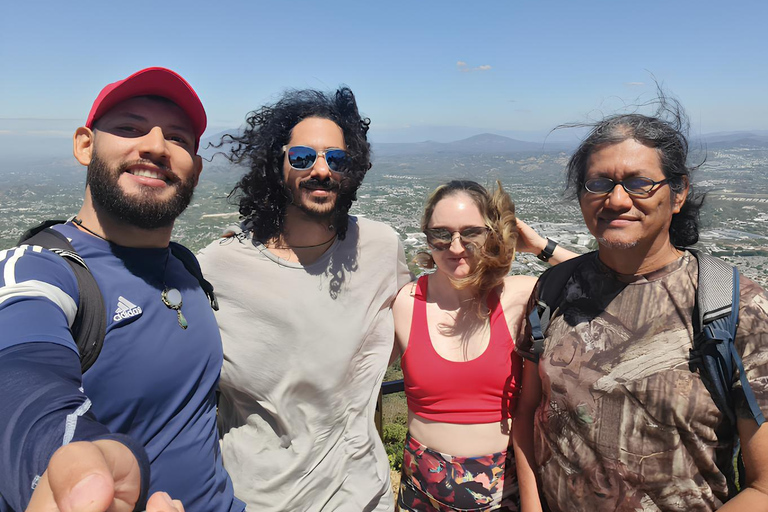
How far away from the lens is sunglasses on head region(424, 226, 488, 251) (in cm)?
276

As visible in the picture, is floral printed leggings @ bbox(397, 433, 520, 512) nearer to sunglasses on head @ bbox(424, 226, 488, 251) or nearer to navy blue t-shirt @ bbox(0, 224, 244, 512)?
navy blue t-shirt @ bbox(0, 224, 244, 512)

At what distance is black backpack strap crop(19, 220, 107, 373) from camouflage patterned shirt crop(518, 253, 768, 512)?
6.50 ft

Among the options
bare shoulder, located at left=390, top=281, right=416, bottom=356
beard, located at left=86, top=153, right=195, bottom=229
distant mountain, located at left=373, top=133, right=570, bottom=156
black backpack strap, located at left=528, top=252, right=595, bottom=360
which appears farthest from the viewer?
distant mountain, located at left=373, top=133, right=570, bottom=156

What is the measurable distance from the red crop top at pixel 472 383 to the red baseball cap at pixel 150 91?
1909 mm

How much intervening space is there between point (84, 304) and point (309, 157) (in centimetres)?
161

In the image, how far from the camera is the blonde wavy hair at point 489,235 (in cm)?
272

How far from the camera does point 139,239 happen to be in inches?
78.7

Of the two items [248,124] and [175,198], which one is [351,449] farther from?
[248,124]

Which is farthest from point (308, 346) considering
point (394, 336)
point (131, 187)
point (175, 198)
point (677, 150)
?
point (677, 150)

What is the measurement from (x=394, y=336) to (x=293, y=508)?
114cm

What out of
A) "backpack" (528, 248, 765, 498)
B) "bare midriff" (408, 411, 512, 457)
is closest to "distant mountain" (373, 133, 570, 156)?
"backpack" (528, 248, 765, 498)

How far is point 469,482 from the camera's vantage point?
2.50 m

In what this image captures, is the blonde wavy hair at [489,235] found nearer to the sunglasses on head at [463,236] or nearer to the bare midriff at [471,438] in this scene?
the sunglasses on head at [463,236]

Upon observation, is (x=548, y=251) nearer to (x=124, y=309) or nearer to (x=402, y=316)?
(x=402, y=316)
